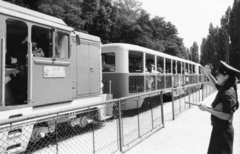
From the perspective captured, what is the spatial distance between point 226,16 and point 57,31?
5580 cm

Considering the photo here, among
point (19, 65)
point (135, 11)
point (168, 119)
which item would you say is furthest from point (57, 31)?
point (135, 11)

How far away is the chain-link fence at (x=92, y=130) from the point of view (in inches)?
156

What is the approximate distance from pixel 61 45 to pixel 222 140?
428 centimetres

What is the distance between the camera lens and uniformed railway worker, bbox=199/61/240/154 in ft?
8.88

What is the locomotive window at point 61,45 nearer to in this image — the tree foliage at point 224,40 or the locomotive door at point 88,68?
the locomotive door at point 88,68

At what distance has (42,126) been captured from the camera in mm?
4895

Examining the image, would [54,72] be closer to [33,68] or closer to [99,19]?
[33,68]

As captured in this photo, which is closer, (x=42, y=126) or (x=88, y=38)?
(x=42, y=126)

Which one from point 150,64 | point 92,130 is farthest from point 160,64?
point 92,130

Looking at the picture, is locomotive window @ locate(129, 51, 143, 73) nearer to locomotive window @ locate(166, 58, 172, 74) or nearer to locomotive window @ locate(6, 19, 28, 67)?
locomotive window @ locate(166, 58, 172, 74)

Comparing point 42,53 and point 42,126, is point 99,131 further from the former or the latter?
point 42,53

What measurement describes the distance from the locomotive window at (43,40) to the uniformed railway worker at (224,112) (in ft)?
12.5

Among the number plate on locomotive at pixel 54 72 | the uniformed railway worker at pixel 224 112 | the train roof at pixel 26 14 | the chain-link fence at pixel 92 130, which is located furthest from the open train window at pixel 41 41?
the uniformed railway worker at pixel 224 112

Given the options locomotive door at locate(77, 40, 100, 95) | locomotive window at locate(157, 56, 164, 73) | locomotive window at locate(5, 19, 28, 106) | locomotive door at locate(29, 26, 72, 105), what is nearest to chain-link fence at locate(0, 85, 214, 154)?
locomotive door at locate(29, 26, 72, 105)
